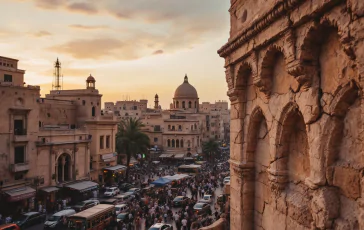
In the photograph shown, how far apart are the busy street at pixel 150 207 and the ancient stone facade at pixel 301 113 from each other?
413 cm

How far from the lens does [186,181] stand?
34.5 m

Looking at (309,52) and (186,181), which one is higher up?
(309,52)

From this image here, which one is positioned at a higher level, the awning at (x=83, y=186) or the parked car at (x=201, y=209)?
the awning at (x=83, y=186)

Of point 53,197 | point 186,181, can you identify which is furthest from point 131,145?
point 53,197

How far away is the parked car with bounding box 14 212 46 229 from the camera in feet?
64.8

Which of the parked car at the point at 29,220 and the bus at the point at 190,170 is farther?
the bus at the point at 190,170

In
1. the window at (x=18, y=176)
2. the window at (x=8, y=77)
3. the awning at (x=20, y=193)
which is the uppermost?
the window at (x=8, y=77)

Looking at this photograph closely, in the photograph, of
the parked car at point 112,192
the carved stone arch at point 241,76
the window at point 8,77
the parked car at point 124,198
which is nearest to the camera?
the carved stone arch at point 241,76

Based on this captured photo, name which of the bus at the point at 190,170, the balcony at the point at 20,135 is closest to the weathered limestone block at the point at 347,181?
the balcony at the point at 20,135

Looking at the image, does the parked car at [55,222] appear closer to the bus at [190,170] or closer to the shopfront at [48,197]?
the shopfront at [48,197]

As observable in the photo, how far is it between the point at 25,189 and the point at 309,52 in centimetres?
2508

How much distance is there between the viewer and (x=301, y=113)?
13.6 feet

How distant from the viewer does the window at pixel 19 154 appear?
2456cm

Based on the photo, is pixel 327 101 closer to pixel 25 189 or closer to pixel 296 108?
pixel 296 108
